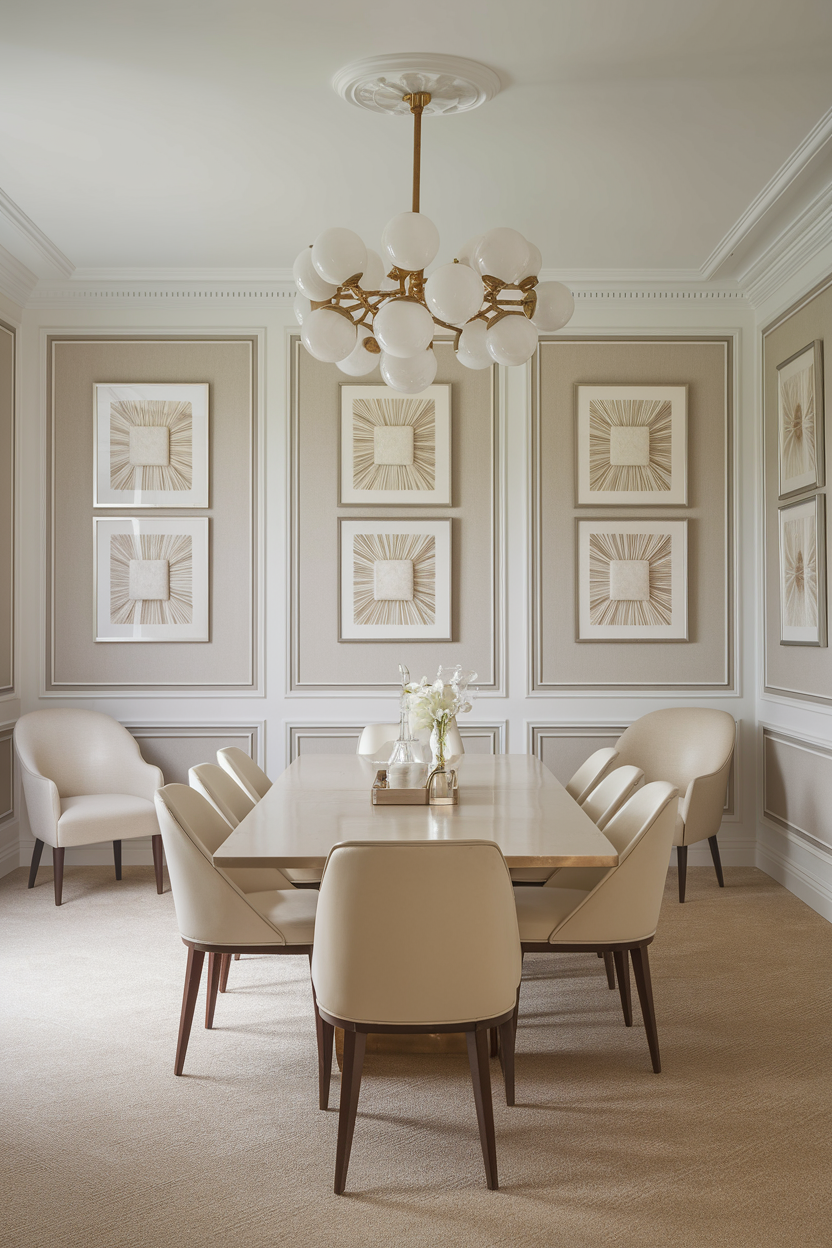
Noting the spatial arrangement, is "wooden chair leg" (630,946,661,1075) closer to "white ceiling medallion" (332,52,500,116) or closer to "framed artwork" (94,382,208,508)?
"white ceiling medallion" (332,52,500,116)

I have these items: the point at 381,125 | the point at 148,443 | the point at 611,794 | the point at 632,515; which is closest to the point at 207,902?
the point at 611,794

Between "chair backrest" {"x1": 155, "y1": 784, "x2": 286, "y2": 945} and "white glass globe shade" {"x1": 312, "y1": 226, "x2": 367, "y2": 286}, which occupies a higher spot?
"white glass globe shade" {"x1": 312, "y1": 226, "x2": 367, "y2": 286}

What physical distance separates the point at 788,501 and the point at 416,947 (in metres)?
3.42

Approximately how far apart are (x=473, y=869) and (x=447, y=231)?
11.1 ft

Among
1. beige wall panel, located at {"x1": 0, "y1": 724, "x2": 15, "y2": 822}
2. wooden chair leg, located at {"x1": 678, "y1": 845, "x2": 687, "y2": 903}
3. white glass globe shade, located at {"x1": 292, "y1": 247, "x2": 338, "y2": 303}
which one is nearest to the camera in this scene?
white glass globe shade, located at {"x1": 292, "y1": 247, "x2": 338, "y2": 303}

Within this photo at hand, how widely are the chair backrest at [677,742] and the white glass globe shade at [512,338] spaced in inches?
97.1

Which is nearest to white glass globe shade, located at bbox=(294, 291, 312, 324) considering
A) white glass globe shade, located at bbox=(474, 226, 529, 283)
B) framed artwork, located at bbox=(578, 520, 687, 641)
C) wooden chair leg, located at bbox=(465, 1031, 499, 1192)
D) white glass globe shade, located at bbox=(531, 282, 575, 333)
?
white glass globe shade, located at bbox=(474, 226, 529, 283)

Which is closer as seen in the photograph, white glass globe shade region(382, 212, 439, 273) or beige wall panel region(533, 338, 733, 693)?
white glass globe shade region(382, 212, 439, 273)

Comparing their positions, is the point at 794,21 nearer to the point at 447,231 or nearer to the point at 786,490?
the point at 447,231

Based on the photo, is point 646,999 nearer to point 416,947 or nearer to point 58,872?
point 416,947

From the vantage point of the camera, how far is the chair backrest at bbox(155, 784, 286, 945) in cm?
252

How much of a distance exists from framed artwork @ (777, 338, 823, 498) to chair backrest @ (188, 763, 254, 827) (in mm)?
2874

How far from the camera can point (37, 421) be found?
198 inches

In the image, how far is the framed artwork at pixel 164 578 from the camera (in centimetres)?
504
